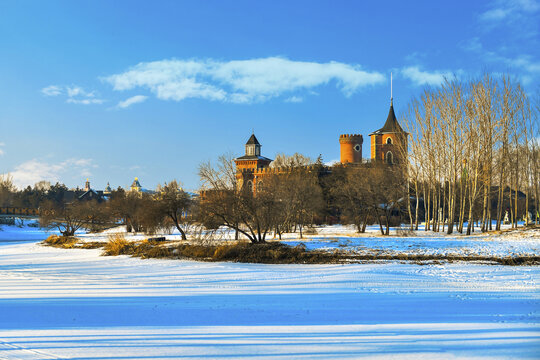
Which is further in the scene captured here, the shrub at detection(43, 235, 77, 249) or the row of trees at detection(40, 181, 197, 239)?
the shrub at detection(43, 235, 77, 249)

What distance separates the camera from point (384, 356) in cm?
732

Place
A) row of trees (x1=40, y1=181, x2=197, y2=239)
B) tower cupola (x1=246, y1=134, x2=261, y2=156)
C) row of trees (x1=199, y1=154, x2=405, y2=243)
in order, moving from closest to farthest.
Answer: row of trees (x1=199, y1=154, x2=405, y2=243), row of trees (x1=40, y1=181, x2=197, y2=239), tower cupola (x1=246, y1=134, x2=261, y2=156)

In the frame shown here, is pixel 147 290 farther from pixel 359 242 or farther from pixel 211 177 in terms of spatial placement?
pixel 211 177

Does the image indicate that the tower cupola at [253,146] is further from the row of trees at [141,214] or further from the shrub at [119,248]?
the shrub at [119,248]

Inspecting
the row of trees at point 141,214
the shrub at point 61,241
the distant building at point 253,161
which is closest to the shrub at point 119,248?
the row of trees at point 141,214

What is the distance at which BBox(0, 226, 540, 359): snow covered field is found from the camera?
7.78m

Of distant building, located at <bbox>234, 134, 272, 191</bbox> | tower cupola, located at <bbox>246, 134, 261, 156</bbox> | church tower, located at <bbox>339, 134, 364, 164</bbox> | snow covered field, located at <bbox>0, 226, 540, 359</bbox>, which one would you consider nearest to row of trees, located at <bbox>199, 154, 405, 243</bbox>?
snow covered field, located at <bbox>0, 226, 540, 359</bbox>

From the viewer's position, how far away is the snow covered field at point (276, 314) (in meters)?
7.78

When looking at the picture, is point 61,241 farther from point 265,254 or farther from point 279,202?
point 265,254

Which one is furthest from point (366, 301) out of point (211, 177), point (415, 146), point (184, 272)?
point (415, 146)

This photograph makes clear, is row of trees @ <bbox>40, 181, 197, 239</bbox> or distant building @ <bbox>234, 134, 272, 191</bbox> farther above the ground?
distant building @ <bbox>234, 134, 272, 191</bbox>

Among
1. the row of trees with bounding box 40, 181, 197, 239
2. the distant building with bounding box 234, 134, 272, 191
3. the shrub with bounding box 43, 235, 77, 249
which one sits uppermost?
the distant building with bounding box 234, 134, 272, 191

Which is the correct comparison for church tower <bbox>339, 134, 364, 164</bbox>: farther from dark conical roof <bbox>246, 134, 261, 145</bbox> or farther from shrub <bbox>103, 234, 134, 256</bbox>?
shrub <bbox>103, 234, 134, 256</bbox>

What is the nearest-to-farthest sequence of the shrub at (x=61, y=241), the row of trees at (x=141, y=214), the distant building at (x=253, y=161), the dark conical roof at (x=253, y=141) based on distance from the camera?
the row of trees at (x=141, y=214)
the shrub at (x=61, y=241)
the distant building at (x=253, y=161)
the dark conical roof at (x=253, y=141)
